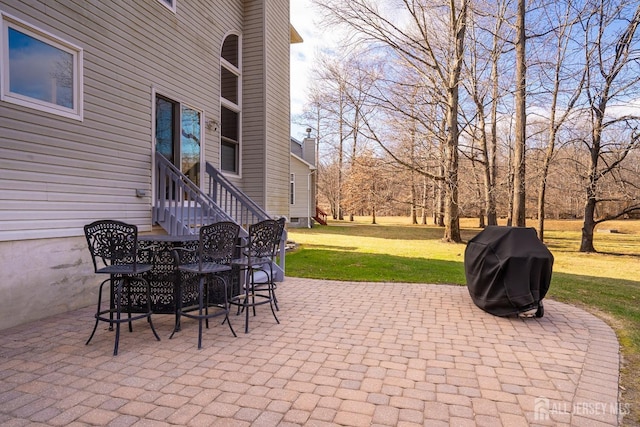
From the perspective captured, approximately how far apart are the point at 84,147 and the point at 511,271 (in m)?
5.31

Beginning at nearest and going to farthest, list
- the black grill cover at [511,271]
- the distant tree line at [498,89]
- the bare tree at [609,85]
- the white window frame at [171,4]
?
the black grill cover at [511,271]
the white window frame at [171,4]
the bare tree at [609,85]
the distant tree line at [498,89]

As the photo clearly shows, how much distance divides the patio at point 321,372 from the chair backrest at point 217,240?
82 cm

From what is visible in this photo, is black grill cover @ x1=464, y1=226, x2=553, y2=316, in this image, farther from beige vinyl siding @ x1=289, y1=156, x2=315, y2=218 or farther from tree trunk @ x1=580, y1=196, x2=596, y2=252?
beige vinyl siding @ x1=289, y1=156, x2=315, y2=218

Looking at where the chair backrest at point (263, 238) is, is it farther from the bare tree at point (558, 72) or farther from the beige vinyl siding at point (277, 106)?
the bare tree at point (558, 72)

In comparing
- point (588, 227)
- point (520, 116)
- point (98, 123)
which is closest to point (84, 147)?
point (98, 123)

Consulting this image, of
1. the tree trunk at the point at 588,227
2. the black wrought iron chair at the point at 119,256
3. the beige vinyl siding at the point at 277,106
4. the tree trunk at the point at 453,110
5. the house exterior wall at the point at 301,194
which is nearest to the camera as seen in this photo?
the black wrought iron chair at the point at 119,256

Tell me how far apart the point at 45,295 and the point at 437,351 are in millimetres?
→ 4301

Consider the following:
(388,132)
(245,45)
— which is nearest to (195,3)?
(245,45)

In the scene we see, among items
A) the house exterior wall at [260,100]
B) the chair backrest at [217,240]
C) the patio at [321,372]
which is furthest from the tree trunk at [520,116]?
the chair backrest at [217,240]

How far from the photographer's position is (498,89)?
12.6 metres

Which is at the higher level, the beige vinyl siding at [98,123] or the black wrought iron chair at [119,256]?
the beige vinyl siding at [98,123]

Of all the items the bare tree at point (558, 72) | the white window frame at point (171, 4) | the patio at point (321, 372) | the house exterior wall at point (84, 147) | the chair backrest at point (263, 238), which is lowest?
the patio at point (321, 372)

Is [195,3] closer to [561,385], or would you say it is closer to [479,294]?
[479,294]

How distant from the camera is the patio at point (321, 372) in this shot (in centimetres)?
225
